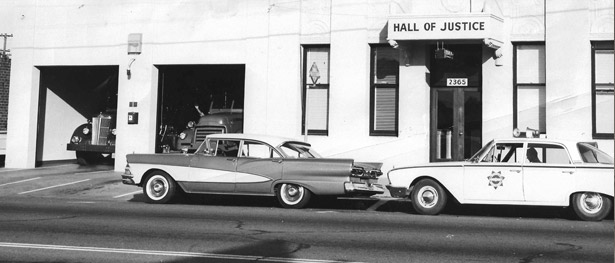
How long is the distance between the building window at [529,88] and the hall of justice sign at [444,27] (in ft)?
3.97

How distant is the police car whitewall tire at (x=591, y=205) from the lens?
33.8ft

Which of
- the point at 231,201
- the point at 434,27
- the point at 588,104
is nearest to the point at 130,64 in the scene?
the point at 231,201

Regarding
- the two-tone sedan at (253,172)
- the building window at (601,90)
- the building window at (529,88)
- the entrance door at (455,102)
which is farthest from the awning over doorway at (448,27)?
the two-tone sedan at (253,172)

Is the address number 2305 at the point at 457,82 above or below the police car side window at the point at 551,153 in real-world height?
above

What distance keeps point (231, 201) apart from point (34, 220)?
15.3ft

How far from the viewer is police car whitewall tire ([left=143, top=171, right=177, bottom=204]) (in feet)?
41.1

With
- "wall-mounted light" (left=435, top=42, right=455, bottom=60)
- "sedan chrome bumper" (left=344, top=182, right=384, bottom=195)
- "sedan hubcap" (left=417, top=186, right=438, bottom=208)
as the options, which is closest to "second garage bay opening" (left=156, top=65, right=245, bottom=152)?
"wall-mounted light" (left=435, top=42, right=455, bottom=60)

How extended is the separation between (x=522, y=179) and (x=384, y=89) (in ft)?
22.4

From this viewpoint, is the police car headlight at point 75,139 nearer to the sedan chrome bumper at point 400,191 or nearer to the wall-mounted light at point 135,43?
the wall-mounted light at point 135,43

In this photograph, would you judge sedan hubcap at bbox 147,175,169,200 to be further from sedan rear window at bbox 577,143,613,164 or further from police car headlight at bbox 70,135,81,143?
police car headlight at bbox 70,135,81,143

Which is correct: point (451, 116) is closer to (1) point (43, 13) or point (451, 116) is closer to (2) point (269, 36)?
(2) point (269, 36)

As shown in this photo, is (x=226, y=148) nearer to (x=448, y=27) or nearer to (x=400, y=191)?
(x=400, y=191)

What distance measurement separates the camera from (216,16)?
59.7 feet

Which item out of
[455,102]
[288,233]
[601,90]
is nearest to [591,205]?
[288,233]
